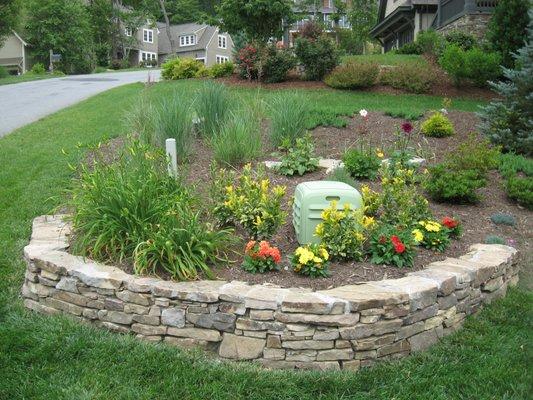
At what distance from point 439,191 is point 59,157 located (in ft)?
16.9

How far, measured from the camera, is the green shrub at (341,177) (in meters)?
5.91

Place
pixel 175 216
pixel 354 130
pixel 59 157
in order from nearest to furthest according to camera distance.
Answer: pixel 175 216
pixel 59 157
pixel 354 130

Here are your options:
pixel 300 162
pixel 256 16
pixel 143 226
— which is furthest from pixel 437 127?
pixel 256 16

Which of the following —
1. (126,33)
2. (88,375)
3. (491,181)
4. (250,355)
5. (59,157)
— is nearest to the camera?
(88,375)

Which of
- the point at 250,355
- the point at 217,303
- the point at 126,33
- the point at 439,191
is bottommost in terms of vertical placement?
the point at 250,355

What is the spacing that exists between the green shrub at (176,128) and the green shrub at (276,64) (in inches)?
295

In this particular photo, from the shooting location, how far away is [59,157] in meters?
8.06

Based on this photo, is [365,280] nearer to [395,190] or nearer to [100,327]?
[395,190]

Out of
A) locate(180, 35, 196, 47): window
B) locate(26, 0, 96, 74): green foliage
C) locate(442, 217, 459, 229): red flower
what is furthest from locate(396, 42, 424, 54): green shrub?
locate(180, 35, 196, 47): window

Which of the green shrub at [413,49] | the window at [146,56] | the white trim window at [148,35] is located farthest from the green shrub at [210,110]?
the white trim window at [148,35]

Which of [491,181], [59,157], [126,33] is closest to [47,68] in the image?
[126,33]

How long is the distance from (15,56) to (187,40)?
62.3 ft

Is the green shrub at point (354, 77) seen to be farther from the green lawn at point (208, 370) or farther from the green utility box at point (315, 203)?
the green lawn at point (208, 370)

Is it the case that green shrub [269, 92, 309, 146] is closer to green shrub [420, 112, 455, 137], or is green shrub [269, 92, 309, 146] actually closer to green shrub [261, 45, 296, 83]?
green shrub [420, 112, 455, 137]
